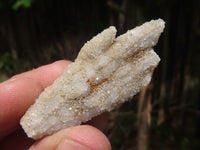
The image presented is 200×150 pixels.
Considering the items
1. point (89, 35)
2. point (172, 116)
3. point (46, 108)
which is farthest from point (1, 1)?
point (172, 116)

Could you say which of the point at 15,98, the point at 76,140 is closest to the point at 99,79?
the point at 76,140

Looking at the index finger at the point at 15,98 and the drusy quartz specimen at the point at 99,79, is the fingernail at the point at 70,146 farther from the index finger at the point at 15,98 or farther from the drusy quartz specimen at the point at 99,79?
the index finger at the point at 15,98

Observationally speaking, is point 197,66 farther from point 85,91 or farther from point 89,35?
point 85,91

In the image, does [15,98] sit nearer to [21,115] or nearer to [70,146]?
[21,115]

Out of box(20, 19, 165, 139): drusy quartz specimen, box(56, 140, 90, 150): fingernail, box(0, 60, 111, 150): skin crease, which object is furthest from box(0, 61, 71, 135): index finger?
box(56, 140, 90, 150): fingernail

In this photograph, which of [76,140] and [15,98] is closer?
[76,140]

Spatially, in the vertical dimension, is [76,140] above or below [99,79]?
below

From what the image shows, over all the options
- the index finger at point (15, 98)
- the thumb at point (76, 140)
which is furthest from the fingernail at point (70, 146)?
the index finger at point (15, 98)

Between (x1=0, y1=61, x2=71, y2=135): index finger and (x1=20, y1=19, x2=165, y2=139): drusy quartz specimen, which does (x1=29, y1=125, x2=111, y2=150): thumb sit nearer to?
(x1=20, y1=19, x2=165, y2=139): drusy quartz specimen
